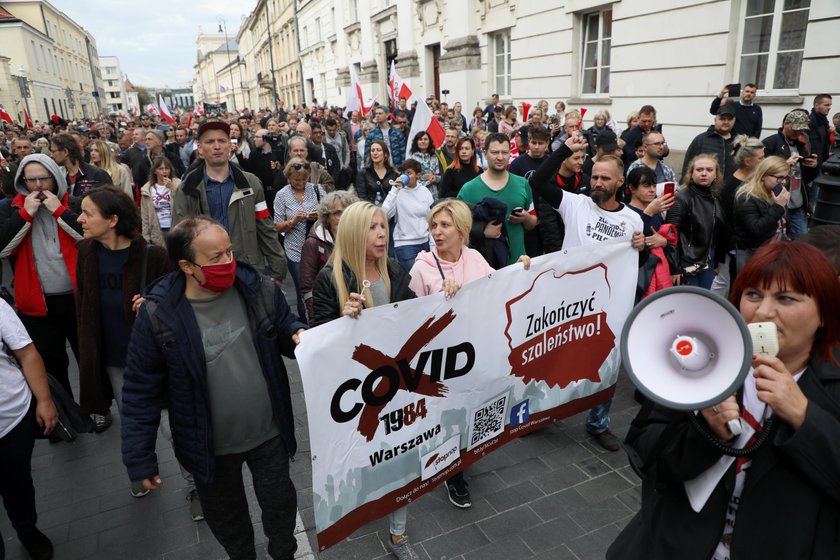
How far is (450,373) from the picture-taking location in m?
2.90

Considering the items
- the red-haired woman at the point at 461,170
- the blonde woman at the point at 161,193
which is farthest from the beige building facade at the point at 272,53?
the red-haired woman at the point at 461,170

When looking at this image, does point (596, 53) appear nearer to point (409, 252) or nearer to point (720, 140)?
point (720, 140)

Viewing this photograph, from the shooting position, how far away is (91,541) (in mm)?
3244

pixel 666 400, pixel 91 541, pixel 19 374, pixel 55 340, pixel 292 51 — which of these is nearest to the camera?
pixel 666 400

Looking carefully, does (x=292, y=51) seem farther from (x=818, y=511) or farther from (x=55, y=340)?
(x=818, y=511)

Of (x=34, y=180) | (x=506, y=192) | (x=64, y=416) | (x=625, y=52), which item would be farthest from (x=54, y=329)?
(x=625, y=52)

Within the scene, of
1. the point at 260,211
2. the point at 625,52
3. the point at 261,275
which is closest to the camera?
the point at 261,275

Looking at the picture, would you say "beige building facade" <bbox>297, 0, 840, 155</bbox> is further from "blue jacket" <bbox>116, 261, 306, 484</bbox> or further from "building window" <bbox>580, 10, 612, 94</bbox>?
"blue jacket" <bbox>116, 261, 306, 484</bbox>

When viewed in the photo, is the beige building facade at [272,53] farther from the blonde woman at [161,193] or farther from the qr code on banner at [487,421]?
the qr code on banner at [487,421]

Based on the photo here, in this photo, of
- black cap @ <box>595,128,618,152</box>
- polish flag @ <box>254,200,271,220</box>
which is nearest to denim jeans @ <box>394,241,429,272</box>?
polish flag @ <box>254,200,271,220</box>

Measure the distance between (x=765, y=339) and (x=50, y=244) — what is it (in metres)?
4.42

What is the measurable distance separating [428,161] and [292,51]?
175ft

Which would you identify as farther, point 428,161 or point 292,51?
point 292,51

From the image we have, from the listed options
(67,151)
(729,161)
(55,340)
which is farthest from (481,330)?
(729,161)
